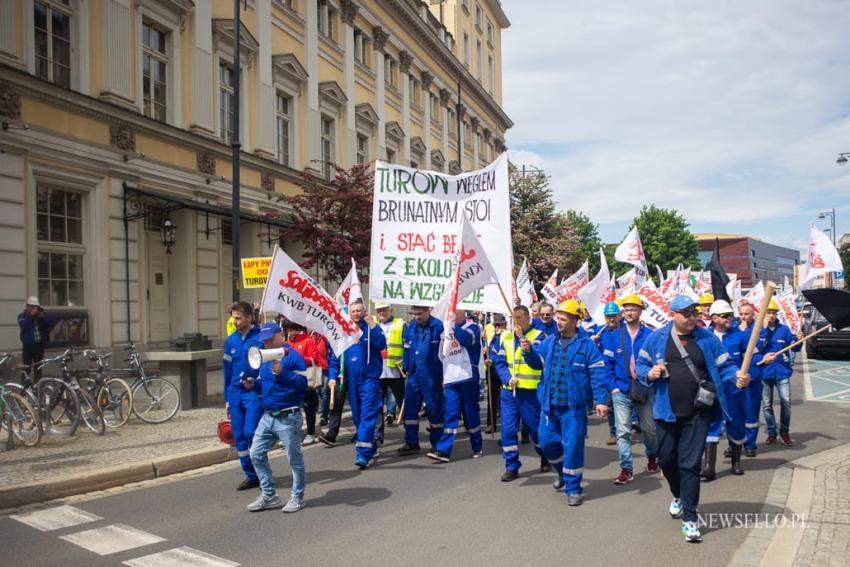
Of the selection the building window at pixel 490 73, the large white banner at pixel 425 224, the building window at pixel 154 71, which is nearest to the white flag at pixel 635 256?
the large white banner at pixel 425 224

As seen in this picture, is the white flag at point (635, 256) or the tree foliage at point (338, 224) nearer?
the white flag at point (635, 256)

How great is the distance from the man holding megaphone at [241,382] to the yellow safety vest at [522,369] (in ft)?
8.53

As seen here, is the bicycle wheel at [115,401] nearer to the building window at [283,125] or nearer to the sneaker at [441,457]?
the sneaker at [441,457]

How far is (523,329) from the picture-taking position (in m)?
7.55

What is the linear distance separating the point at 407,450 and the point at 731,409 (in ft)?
12.8

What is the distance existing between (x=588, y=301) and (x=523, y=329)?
13.6ft

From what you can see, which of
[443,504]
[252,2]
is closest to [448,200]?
[443,504]

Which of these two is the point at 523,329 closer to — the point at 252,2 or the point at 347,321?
the point at 347,321

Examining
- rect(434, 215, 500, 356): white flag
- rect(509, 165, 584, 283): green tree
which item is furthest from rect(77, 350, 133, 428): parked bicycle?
rect(509, 165, 584, 283): green tree

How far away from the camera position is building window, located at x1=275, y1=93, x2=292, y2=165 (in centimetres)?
2440

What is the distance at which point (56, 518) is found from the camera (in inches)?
253

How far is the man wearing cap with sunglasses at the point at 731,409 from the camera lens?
295 inches

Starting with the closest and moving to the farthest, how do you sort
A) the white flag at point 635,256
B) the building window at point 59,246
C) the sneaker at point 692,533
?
1. the sneaker at point 692,533
2. the building window at point 59,246
3. the white flag at point 635,256

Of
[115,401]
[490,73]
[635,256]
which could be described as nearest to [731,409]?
[635,256]
